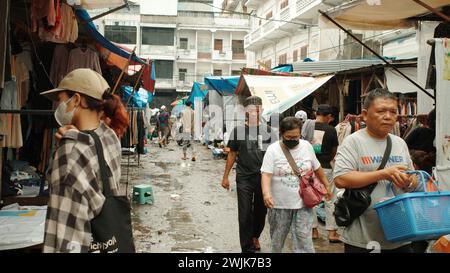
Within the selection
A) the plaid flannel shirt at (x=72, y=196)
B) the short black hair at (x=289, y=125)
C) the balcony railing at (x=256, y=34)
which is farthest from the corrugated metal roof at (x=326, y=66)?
the balcony railing at (x=256, y=34)

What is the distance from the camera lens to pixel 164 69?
44688 millimetres

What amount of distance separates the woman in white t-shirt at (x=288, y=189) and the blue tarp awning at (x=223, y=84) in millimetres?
10058

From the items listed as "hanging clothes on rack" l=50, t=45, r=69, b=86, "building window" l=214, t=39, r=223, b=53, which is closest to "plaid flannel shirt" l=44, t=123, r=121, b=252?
"hanging clothes on rack" l=50, t=45, r=69, b=86

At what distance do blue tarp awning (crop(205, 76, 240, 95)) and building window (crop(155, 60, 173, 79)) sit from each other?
29666mm

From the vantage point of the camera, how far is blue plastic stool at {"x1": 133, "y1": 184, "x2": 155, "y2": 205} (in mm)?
8641

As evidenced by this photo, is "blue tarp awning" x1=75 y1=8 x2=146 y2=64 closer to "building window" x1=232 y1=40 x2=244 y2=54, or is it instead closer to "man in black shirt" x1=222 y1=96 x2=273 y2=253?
"man in black shirt" x1=222 y1=96 x2=273 y2=253

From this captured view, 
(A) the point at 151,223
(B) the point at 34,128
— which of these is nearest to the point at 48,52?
(B) the point at 34,128

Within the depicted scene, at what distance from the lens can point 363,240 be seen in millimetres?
3182

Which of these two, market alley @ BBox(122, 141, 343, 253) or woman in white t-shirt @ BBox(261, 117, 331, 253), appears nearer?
woman in white t-shirt @ BBox(261, 117, 331, 253)

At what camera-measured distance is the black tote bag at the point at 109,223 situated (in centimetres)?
239

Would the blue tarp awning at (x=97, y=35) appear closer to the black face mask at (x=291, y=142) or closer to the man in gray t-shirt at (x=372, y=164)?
the black face mask at (x=291, y=142)

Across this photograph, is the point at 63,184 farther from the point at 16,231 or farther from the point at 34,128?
the point at 34,128

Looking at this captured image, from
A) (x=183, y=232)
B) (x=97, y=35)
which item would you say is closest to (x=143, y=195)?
(x=183, y=232)

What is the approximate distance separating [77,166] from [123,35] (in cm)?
4331
